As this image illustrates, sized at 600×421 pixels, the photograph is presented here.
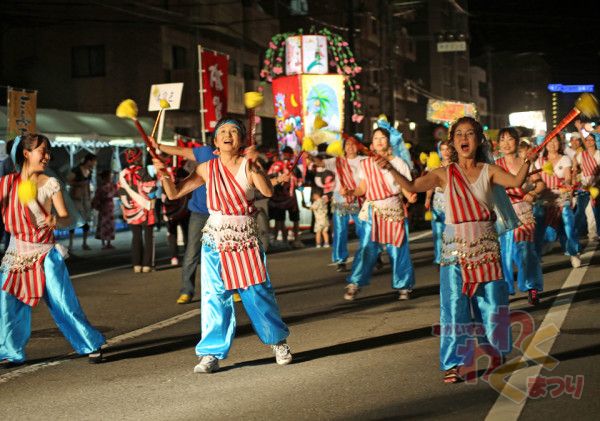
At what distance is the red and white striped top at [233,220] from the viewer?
6.63 metres

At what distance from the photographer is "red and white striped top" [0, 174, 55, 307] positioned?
6.81m

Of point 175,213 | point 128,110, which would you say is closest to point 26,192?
point 128,110

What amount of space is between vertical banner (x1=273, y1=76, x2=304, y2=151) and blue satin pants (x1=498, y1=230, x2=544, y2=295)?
535 inches

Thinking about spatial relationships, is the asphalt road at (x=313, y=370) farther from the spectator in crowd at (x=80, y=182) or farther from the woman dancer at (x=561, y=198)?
the spectator in crowd at (x=80, y=182)

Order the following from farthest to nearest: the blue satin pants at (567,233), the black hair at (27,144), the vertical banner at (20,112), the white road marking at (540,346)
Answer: the vertical banner at (20,112) → the blue satin pants at (567,233) → the black hair at (27,144) → the white road marking at (540,346)

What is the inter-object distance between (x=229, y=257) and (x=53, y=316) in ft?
4.62

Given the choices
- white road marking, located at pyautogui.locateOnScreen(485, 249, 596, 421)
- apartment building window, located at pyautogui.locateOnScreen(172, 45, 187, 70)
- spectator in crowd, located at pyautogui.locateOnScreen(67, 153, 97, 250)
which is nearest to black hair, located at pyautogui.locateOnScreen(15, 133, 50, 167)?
white road marking, located at pyautogui.locateOnScreen(485, 249, 596, 421)

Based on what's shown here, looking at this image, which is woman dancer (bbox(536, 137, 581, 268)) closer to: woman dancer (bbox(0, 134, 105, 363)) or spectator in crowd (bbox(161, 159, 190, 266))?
spectator in crowd (bbox(161, 159, 190, 266))

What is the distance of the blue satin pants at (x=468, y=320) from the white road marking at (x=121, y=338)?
10.2 ft

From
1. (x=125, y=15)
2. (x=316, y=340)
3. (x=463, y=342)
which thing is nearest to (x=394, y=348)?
(x=316, y=340)

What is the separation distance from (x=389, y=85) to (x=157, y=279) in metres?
16.4

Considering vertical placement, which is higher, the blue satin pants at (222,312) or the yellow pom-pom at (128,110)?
the yellow pom-pom at (128,110)
